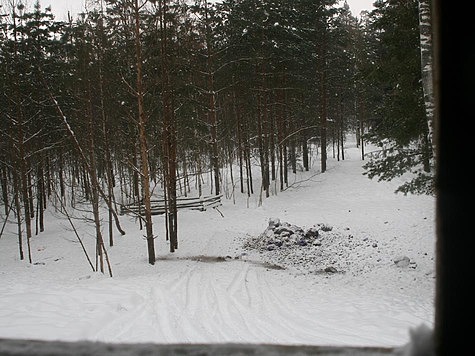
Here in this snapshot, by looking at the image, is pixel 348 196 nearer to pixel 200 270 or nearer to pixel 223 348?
pixel 200 270

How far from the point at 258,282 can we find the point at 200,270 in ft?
8.05

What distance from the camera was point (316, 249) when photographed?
46.5 ft

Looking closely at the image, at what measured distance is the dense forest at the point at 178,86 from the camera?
1122 centimetres

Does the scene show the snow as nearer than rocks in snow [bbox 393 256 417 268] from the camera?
Yes

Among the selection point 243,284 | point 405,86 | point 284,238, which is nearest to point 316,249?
point 284,238

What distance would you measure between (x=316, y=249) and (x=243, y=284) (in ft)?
15.0

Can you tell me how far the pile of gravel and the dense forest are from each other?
10.1 ft

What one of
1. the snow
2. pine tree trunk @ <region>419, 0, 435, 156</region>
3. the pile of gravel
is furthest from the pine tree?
the pile of gravel

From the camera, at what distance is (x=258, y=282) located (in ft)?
35.9

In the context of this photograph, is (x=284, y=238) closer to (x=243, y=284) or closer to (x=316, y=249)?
(x=316, y=249)

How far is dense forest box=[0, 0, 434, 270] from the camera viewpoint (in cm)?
1122

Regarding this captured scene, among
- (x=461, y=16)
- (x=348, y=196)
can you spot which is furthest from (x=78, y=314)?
(x=348, y=196)

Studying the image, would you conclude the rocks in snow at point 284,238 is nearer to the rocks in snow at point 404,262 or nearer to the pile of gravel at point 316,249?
the pile of gravel at point 316,249

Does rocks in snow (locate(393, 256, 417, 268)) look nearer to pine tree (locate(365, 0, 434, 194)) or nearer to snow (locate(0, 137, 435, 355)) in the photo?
snow (locate(0, 137, 435, 355))
